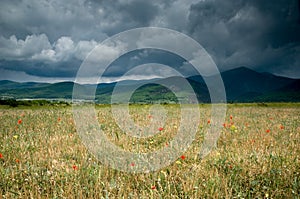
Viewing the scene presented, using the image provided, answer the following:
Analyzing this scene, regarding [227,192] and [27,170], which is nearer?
[227,192]

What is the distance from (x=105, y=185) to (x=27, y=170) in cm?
184

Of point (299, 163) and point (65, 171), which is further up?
point (299, 163)

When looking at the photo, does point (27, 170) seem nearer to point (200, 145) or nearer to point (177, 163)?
point (177, 163)

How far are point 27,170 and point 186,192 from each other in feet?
10.8

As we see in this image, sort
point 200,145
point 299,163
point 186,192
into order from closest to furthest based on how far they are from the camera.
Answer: point 186,192, point 299,163, point 200,145

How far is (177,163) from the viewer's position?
5461mm

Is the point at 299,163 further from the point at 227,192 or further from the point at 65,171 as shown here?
the point at 65,171

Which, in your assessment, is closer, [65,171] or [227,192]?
[227,192]

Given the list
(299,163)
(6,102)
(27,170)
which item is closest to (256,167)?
(299,163)

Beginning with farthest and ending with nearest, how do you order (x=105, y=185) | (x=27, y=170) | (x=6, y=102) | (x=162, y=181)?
(x=6, y=102) → (x=27, y=170) → (x=162, y=181) → (x=105, y=185)

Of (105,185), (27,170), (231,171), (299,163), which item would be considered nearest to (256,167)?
(231,171)

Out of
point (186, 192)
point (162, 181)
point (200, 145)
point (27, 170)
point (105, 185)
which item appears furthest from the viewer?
point (200, 145)

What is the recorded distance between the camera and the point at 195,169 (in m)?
4.96

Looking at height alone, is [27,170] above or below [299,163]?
below
